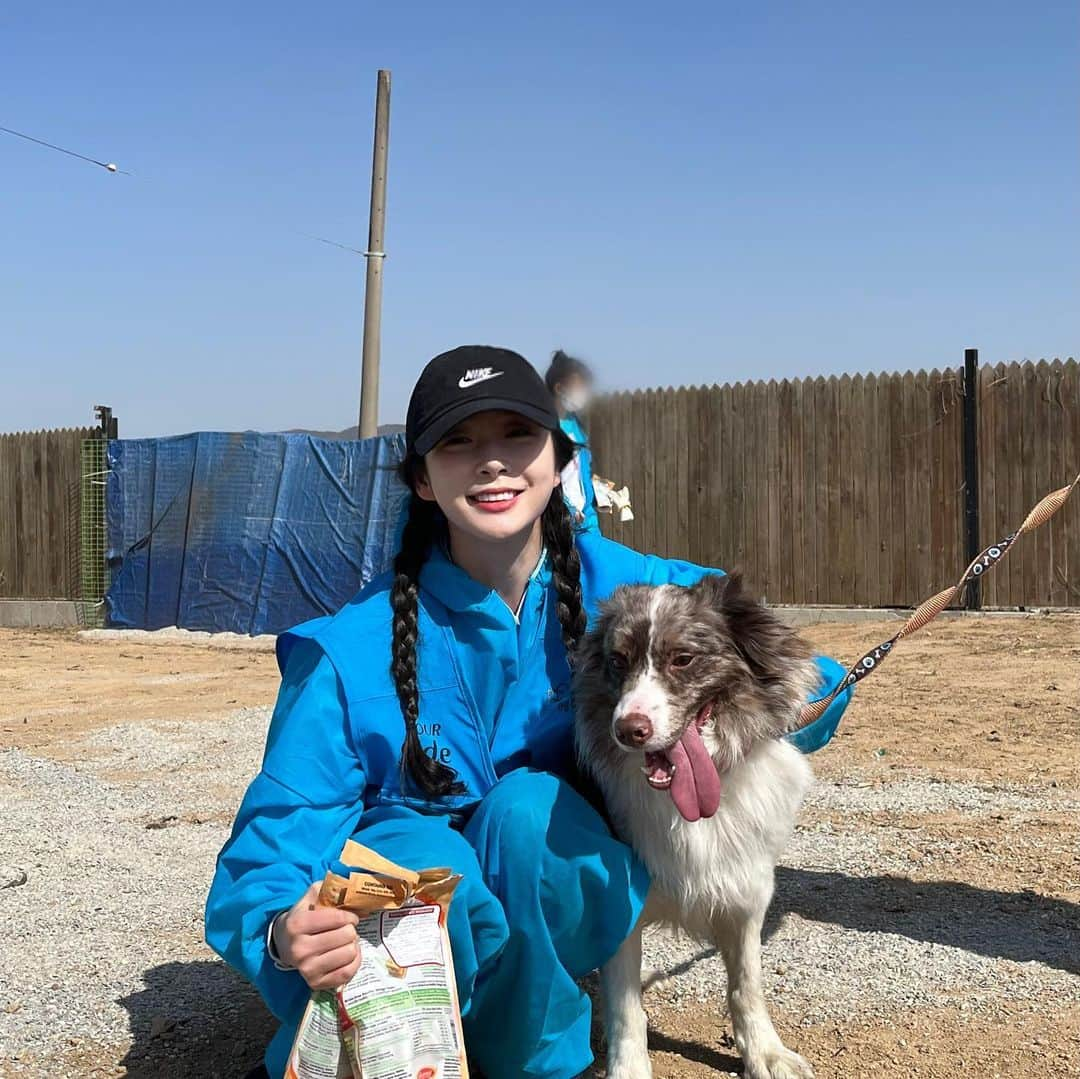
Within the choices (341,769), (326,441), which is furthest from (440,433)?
(326,441)

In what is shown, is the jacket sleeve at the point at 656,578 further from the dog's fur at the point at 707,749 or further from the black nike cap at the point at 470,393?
the black nike cap at the point at 470,393

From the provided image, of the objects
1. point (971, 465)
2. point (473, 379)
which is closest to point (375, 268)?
point (971, 465)

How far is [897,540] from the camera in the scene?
1161 centimetres

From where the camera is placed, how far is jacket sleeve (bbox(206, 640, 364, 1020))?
244cm

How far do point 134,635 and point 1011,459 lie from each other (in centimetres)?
944

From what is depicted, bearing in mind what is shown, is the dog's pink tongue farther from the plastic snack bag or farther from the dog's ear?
the plastic snack bag

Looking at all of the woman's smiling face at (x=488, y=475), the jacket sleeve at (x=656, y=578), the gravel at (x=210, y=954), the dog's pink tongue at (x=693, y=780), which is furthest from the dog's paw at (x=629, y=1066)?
the woman's smiling face at (x=488, y=475)

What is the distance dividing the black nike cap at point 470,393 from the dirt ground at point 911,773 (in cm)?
164

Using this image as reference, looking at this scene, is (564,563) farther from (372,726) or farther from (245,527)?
(245,527)

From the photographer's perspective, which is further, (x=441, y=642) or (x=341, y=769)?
(x=441, y=642)

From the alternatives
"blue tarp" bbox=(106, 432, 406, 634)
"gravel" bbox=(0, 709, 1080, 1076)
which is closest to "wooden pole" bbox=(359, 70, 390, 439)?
"blue tarp" bbox=(106, 432, 406, 634)

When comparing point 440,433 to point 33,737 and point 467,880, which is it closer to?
point 467,880

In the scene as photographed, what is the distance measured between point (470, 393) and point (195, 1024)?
1913 mm

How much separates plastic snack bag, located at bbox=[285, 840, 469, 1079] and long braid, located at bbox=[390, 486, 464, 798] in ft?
1.41
